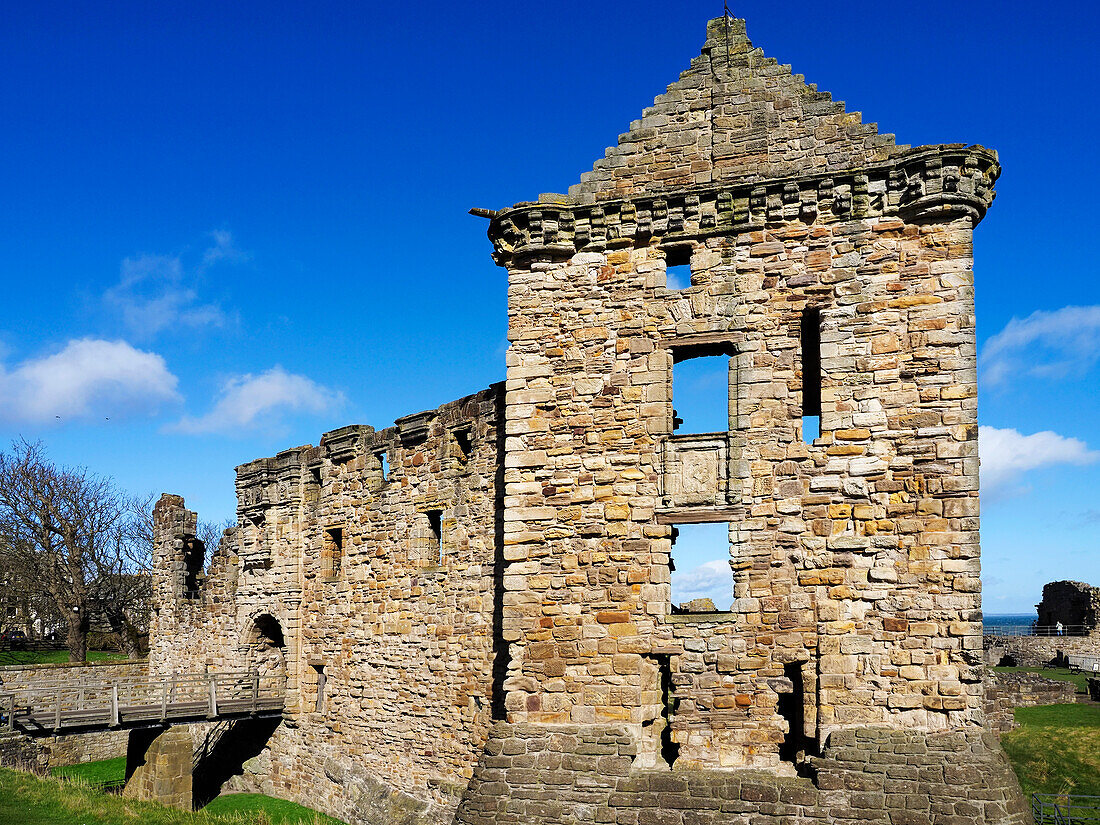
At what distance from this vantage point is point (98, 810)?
15.1 m

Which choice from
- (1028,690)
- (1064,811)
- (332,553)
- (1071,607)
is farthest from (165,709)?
(1071,607)

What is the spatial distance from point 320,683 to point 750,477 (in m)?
11.3

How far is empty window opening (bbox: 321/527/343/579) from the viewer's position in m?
18.3

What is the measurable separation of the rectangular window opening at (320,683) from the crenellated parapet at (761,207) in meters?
10.1

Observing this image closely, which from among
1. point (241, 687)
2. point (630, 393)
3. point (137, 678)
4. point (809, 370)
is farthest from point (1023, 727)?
point (137, 678)

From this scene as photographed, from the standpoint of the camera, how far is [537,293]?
472 inches

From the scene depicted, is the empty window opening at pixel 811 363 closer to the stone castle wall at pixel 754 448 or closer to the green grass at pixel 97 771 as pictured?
the stone castle wall at pixel 754 448

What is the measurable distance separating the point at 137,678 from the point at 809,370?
22807 millimetres

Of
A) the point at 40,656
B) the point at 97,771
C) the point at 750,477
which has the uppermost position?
the point at 750,477

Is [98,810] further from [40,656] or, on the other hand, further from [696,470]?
[40,656]

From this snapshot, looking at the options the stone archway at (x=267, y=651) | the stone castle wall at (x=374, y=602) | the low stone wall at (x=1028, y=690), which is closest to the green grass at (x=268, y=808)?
the stone castle wall at (x=374, y=602)

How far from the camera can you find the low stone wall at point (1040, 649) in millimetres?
30594

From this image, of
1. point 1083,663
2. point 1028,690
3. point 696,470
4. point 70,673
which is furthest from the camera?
point 1083,663

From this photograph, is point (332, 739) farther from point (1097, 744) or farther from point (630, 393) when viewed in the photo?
point (1097, 744)
